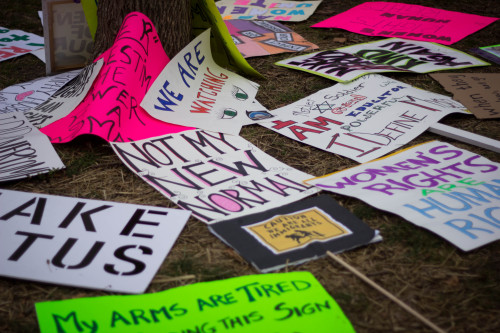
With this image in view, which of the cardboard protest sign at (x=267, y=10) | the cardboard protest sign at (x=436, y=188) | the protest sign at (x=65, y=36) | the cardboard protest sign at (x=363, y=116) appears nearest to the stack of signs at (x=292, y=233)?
the cardboard protest sign at (x=436, y=188)

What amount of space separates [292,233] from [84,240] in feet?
1.99

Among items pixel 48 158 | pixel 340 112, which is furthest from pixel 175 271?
pixel 340 112

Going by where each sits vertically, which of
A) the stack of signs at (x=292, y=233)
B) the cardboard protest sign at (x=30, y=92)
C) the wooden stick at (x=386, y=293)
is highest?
the cardboard protest sign at (x=30, y=92)

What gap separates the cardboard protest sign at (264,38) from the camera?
3207 mm

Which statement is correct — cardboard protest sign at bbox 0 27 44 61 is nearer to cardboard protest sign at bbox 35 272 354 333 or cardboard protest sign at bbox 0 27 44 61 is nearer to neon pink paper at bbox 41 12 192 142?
neon pink paper at bbox 41 12 192 142

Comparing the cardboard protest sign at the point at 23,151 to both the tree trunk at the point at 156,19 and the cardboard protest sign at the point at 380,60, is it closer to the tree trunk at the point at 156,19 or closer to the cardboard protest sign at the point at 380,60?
the tree trunk at the point at 156,19

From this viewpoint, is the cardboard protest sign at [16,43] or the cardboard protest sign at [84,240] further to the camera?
the cardboard protest sign at [16,43]

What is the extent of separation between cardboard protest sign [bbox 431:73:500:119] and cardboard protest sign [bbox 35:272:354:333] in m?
1.47

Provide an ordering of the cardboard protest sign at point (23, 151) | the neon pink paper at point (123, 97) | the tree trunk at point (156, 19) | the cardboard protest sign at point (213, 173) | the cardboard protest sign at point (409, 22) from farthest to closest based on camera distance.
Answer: the cardboard protest sign at point (409, 22), the tree trunk at point (156, 19), the neon pink paper at point (123, 97), the cardboard protest sign at point (23, 151), the cardboard protest sign at point (213, 173)

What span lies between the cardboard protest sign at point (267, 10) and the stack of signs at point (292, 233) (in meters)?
2.44

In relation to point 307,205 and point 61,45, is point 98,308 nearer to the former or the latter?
point 307,205

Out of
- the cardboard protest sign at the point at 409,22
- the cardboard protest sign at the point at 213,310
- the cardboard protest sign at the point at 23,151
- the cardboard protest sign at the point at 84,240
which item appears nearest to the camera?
the cardboard protest sign at the point at 213,310

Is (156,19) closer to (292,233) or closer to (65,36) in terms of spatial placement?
(65,36)

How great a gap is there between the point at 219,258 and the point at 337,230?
1.21ft
